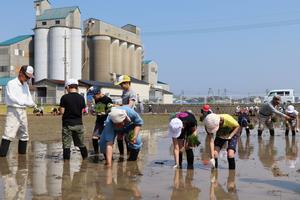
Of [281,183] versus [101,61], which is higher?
[101,61]

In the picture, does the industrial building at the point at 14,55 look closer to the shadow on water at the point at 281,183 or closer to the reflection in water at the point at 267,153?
the reflection in water at the point at 267,153

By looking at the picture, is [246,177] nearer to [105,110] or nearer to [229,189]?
[229,189]

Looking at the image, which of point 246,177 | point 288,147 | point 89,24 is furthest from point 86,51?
point 246,177

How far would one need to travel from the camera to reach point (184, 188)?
6520mm

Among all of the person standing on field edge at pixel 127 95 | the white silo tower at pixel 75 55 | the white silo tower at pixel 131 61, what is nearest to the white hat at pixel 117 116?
the person standing on field edge at pixel 127 95

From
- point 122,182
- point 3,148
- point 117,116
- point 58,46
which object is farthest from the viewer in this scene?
point 58,46

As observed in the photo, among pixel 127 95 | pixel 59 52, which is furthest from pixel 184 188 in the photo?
pixel 59 52

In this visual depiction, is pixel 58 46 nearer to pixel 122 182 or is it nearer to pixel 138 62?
pixel 138 62

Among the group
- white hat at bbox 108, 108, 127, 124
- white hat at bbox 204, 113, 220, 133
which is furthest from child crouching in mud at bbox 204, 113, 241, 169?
white hat at bbox 108, 108, 127, 124

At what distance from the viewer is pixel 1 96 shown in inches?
2089

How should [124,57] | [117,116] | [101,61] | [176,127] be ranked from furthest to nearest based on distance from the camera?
[124,57] → [101,61] → [117,116] → [176,127]

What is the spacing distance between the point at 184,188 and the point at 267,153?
5422 mm

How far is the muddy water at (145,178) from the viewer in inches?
238

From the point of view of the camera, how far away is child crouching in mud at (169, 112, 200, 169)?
27.9ft
